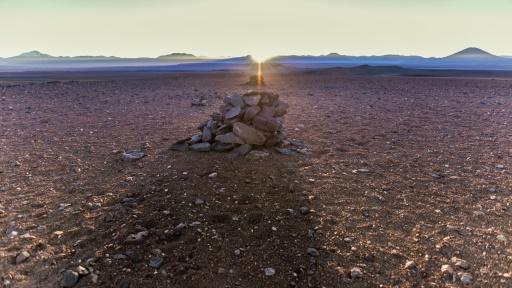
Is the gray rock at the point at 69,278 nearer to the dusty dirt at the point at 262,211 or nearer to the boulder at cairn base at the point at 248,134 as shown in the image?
the dusty dirt at the point at 262,211

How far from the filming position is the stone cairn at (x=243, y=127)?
11.8 m

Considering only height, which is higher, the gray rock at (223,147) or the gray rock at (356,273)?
the gray rock at (223,147)

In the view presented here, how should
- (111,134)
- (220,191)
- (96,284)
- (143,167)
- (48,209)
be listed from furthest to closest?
(111,134), (143,167), (220,191), (48,209), (96,284)

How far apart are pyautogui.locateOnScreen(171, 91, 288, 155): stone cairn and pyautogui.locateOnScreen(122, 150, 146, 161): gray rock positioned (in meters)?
1.04

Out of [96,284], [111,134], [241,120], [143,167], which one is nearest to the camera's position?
[96,284]

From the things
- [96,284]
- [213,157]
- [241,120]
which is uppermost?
[241,120]

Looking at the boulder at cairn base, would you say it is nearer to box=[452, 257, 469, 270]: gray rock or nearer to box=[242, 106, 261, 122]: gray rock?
box=[242, 106, 261, 122]: gray rock

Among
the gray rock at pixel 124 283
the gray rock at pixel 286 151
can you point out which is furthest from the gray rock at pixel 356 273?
the gray rock at pixel 286 151

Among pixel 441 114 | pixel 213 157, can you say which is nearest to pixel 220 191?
pixel 213 157

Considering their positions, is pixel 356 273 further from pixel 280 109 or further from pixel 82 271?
pixel 280 109

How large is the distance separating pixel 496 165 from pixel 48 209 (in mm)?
11305

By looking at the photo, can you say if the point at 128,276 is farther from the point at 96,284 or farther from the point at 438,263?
the point at 438,263

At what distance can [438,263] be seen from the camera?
6.11 meters

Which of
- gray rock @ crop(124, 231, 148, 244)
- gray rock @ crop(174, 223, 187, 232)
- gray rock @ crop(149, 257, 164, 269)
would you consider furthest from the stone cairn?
gray rock @ crop(149, 257, 164, 269)
